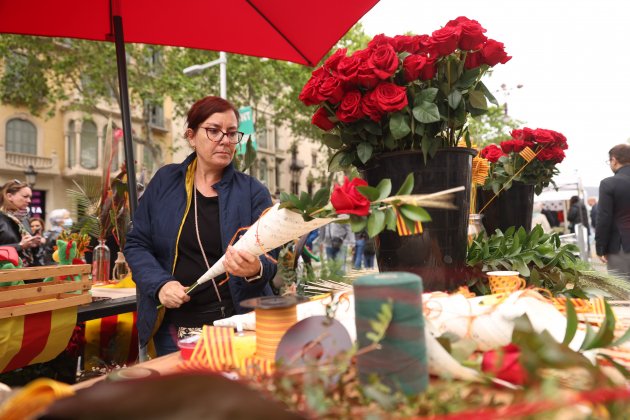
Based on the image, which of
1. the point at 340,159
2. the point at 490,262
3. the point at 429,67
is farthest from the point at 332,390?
the point at 490,262

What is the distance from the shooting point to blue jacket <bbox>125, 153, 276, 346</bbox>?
182cm

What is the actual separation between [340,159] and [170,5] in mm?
1398

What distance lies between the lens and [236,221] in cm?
190

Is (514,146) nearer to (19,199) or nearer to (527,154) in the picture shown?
(527,154)

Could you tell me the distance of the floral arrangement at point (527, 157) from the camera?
227cm

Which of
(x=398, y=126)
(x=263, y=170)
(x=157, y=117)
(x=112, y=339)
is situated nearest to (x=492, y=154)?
(x=398, y=126)

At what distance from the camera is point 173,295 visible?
5.31 ft

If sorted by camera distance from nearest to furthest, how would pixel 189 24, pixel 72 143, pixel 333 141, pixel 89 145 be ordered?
pixel 333 141 < pixel 189 24 < pixel 72 143 < pixel 89 145

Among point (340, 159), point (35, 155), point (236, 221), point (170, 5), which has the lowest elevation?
point (236, 221)

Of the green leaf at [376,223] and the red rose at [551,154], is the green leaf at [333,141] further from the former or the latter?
the red rose at [551,154]

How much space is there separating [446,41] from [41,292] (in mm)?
1866

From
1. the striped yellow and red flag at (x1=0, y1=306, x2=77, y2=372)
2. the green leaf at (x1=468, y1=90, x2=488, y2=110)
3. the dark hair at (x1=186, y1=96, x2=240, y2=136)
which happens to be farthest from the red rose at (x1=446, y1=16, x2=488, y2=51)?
the striped yellow and red flag at (x1=0, y1=306, x2=77, y2=372)

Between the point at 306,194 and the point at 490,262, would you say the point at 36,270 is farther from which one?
the point at 490,262

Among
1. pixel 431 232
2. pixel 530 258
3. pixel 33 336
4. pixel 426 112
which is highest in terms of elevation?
pixel 426 112
